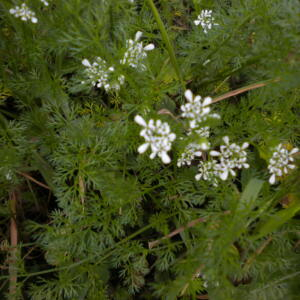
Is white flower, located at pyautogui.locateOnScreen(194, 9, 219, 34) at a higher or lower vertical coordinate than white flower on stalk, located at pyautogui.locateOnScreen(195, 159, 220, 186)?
higher

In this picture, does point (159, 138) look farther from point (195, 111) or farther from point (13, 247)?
point (13, 247)

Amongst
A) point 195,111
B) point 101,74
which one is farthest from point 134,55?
point 195,111

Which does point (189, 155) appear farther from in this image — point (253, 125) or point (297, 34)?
point (297, 34)

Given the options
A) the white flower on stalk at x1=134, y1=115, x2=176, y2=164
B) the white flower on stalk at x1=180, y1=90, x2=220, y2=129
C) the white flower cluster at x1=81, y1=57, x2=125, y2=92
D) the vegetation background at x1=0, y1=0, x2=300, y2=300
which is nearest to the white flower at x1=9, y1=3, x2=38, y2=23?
the vegetation background at x1=0, y1=0, x2=300, y2=300

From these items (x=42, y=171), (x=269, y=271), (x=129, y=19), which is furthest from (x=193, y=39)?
(x=269, y=271)

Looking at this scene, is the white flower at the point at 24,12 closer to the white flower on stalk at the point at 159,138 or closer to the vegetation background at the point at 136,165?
the vegetation background at the point at 136,165

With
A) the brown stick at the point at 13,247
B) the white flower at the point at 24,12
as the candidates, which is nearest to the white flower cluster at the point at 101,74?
the white flower at the point at 24,12

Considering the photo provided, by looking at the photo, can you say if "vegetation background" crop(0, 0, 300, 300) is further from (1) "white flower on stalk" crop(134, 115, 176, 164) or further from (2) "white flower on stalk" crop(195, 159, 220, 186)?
(1) "white flower on stalk" crop(134, 115, 176, 164)

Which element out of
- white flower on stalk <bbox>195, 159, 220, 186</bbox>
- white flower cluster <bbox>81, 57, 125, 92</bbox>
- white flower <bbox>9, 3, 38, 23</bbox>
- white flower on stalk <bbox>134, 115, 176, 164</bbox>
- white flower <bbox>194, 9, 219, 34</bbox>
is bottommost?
white flower on stalk <bbox>195, 159, 220, 186</bbox>
